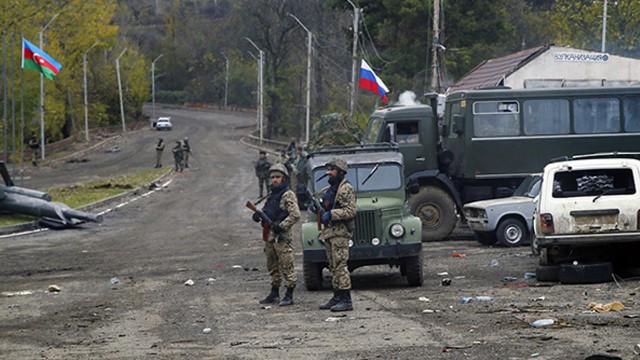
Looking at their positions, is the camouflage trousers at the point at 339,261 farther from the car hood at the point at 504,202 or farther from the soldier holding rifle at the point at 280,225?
the car hood at the point at 504,202

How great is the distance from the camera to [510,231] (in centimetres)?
2195

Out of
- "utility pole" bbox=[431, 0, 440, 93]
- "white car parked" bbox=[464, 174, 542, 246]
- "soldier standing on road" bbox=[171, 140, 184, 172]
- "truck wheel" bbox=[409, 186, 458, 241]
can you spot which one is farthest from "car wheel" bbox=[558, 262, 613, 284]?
"soldier standing on road" bbox=[171, 140, 184, 172]

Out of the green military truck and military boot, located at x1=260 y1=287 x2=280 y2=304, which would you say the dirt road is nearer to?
military boot, located at x1=260 y1=287 x2=280 y2=304

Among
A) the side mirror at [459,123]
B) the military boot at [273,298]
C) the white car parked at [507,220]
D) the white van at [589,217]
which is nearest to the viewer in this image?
the military boot at [273,298]

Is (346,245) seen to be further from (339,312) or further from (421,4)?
(421,4)

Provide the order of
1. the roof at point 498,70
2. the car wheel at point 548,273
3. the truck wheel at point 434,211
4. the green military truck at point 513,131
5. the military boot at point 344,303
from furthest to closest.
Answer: the roof at point 498,70
the green military truck at point 513,131
the truck wheel at point 434,211
the car wheel at point 548,273
the military boot at point 344,303

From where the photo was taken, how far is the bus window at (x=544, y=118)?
80.2 ft

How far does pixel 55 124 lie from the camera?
78062mm

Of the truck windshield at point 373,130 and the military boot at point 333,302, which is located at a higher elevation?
the truck windshield at point 373,130

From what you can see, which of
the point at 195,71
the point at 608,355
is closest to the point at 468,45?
the point at 608,355

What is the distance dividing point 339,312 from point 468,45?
46.6m

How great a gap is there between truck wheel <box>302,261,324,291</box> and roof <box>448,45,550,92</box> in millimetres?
16952

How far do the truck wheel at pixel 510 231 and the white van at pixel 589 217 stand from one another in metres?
5.48

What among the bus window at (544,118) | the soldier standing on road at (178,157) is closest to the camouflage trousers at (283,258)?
the bus window at (544,118)
